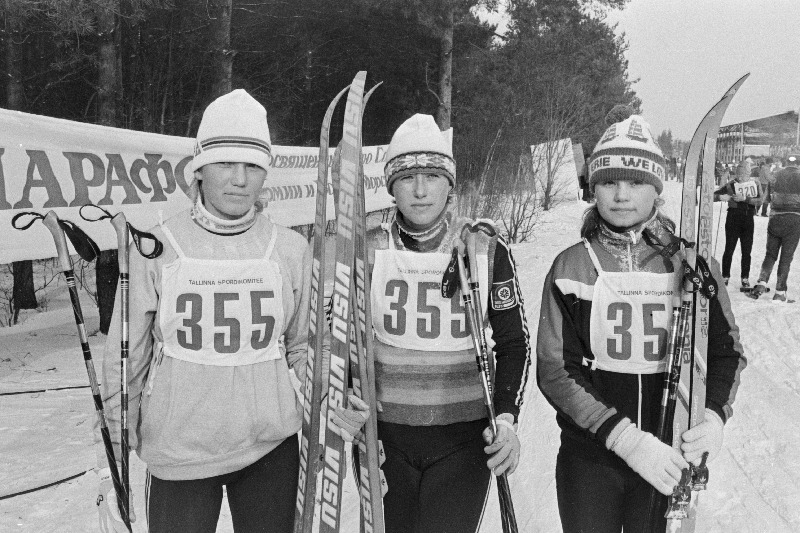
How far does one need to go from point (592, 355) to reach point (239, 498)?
112 cm

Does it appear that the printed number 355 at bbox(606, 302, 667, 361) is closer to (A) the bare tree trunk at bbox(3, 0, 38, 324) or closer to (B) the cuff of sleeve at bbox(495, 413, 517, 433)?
(B) the cuff of sleeve at bbox(495, 413, 517, 433)

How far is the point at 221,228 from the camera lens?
185 cm

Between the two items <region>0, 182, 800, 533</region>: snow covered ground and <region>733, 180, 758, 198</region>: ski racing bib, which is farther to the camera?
<region>733, 180, 758, 198</region>: ski racing bib

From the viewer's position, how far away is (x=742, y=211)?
27.6 ft

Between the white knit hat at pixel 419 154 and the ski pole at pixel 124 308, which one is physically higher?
the white knit hat at pixel 419 154

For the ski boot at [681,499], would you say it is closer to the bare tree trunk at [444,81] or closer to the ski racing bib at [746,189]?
the ski racing bib at [746,189]

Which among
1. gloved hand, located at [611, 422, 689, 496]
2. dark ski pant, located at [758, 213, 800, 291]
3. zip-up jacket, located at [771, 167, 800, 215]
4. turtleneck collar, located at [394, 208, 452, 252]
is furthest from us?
dark ski pant, located at [758, 213, 800, 291]

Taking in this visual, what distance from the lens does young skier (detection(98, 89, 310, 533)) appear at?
177 centimetres

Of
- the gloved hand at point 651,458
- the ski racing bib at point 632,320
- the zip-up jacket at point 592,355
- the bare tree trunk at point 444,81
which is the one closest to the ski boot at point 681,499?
the gloved hand at point 651,458

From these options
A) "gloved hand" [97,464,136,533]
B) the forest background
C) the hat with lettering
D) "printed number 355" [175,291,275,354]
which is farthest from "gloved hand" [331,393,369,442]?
the forest background

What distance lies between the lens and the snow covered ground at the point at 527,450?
3018mm

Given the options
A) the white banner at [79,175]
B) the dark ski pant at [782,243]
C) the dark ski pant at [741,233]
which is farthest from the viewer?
the dark ski pant at [741,233]

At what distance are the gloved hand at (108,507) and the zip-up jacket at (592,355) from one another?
4.14 feet

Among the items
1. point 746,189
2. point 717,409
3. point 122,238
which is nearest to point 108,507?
point 122,238
